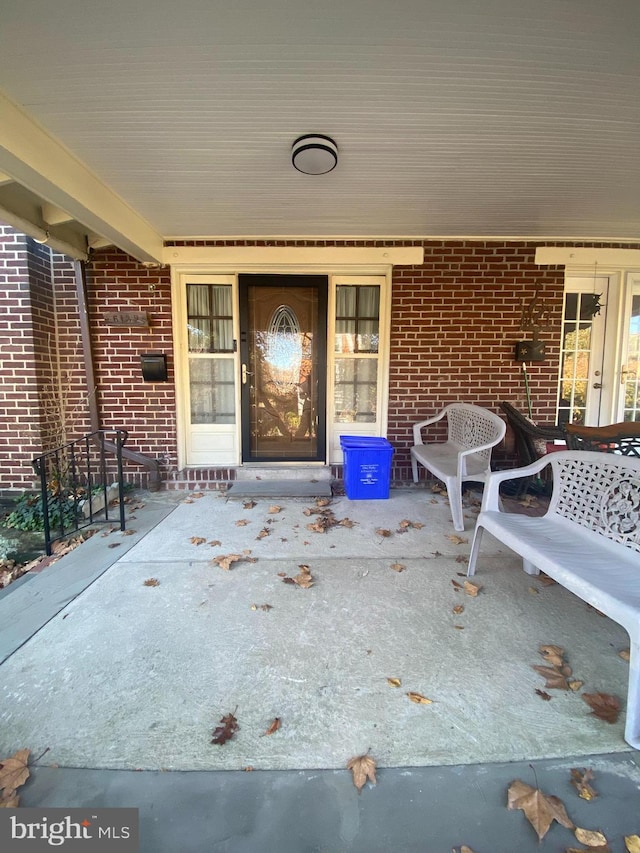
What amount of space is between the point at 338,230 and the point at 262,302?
106cm

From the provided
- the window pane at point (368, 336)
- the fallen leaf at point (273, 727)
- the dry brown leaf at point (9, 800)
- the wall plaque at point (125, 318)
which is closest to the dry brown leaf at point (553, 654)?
the fallen leaf at point (273, 727)

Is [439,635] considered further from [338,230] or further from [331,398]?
[338,230]

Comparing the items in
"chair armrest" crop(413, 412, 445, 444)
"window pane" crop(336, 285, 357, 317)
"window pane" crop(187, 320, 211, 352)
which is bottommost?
"chair armrest" crop(413, 412, 445, 444)

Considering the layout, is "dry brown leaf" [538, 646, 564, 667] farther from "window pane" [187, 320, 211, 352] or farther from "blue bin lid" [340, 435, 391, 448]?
"window pane" [187, 320, 211, 352]

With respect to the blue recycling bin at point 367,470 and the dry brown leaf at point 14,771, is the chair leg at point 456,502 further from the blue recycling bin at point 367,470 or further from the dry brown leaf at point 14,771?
the dry brown leaf at point 14,771

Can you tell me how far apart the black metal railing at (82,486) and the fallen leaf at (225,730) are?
1.97 meters

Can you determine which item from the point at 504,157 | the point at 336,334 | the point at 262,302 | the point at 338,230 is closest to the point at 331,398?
the point at 336,334

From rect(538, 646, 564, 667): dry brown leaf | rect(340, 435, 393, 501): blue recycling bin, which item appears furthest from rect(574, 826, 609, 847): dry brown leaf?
rect(340, 435, 393, 501): blue recycling bin

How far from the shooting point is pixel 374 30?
157 cm

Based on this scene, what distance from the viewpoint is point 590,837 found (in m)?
0.95

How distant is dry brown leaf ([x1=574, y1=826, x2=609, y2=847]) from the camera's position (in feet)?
3.08

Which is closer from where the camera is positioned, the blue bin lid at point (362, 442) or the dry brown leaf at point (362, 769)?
the dry brown leaf at point (362, 769)

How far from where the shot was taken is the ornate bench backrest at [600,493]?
1.67 m

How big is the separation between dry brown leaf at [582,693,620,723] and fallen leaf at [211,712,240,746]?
1.26 meters
